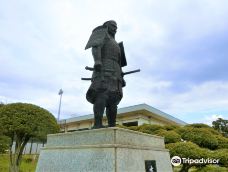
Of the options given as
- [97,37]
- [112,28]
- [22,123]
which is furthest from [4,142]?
[112,28]

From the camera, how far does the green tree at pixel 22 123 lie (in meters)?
13.6

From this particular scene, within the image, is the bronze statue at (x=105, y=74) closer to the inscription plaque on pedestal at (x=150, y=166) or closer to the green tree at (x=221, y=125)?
the inscription plaque on pedestal at (x=150, y=166)

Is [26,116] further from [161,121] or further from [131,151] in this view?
[161,121]

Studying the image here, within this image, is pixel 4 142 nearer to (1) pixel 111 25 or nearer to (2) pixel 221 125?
(1) pixel 111 25

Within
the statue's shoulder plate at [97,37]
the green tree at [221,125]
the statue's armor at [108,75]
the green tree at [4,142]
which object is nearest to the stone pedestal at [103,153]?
the statue's armor at [108,75]

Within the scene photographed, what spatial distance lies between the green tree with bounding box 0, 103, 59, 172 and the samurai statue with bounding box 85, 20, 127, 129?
8.90 m

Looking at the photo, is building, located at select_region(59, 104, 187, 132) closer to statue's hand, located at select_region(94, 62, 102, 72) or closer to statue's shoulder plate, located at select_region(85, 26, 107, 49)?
statue's shoulder plate, located at select_region(85, 26, 107, 49)

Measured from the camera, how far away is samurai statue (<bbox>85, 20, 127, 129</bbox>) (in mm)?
5672

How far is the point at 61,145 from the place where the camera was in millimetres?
5773

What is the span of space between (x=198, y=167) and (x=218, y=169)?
4.23ft

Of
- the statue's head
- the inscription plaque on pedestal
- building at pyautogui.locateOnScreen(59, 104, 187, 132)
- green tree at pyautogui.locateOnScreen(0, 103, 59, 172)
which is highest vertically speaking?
building at pyautogui.locateOnScreen(59, 104, 187, 132)

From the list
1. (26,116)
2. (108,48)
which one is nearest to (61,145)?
(108,48)

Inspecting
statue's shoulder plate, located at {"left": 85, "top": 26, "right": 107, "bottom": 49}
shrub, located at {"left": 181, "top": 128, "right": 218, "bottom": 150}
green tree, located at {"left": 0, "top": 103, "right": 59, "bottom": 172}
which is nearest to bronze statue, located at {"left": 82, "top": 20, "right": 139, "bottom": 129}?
statue's shoulder plate, located at {"left": 85, "top": 26, "right": 107, "bottom": 49}

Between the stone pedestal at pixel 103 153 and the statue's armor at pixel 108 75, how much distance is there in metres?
0.92
